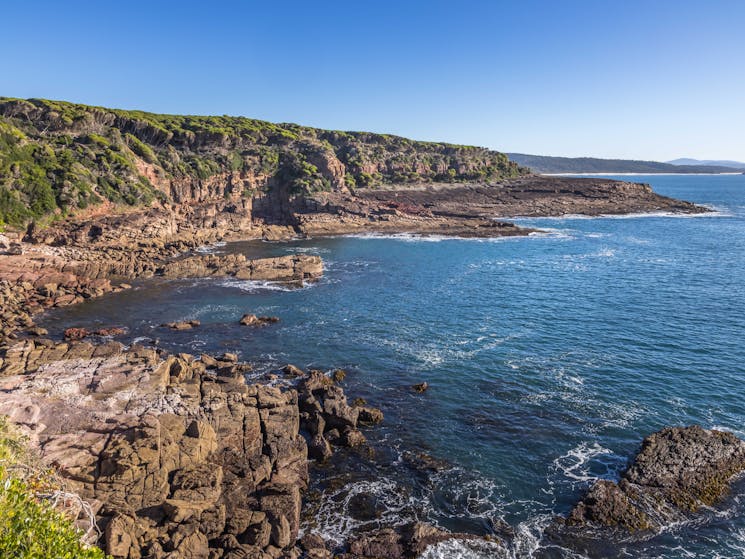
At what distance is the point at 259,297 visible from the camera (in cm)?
6009

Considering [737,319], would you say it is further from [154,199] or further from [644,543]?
[154,199]

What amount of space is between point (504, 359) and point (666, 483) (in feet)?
55.5

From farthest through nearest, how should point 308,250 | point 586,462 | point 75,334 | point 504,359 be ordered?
point 308,250, point 75,334, point 504,359, point 586,462

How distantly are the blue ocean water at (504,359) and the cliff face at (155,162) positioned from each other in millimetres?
30133

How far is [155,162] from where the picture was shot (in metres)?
102

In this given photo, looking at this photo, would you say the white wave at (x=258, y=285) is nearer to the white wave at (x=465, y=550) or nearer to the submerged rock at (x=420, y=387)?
the submerged rock at (x=420, y=387)

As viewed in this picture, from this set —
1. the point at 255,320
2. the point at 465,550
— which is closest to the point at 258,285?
the point at 255,320

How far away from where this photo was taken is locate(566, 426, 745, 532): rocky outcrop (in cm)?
2266

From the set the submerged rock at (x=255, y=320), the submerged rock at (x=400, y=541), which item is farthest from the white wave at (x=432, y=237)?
the submerged rock at (x=400, y=541)

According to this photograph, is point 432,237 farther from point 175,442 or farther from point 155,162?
point 175,442

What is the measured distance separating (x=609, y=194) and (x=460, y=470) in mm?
155206

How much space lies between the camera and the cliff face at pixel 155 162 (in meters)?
77.4

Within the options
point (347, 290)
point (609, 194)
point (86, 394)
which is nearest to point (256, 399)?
point (86, 394)

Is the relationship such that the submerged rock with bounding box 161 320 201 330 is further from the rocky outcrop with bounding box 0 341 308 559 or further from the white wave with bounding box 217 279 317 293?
the white wave with bounding box 217 279 317 293
